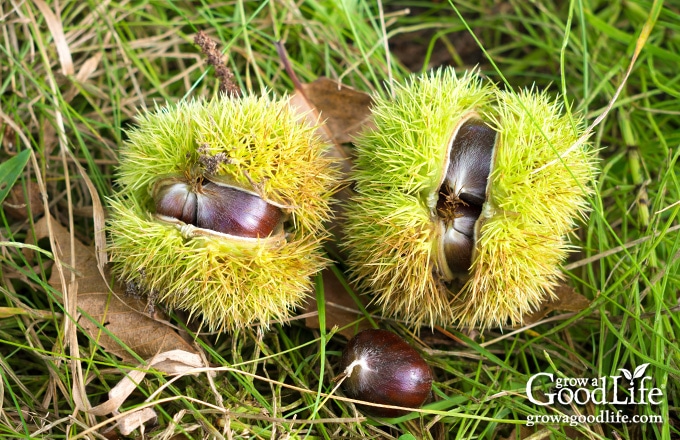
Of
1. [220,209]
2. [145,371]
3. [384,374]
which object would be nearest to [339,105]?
[220,209]

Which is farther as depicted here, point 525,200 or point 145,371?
point 145,371

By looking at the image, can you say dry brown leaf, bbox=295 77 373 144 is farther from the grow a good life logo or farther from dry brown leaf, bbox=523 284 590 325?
the grow a good life logo

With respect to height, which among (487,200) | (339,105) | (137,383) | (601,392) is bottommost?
(601,392)

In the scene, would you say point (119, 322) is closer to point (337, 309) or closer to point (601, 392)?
point (337, 309)

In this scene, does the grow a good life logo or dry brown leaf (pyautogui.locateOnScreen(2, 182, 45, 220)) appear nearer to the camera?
the grow a good life logo

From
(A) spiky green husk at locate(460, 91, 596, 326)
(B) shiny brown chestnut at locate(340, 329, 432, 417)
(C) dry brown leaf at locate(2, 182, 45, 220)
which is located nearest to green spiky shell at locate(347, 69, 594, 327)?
(A) spiky green husk at locate(460, 91, 596, 326)
